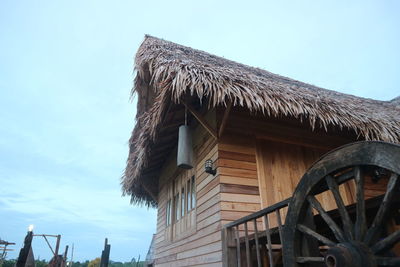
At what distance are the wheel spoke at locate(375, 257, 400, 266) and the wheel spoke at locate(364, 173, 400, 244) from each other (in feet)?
0.33

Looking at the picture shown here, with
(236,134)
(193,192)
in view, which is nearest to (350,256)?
(236,134)

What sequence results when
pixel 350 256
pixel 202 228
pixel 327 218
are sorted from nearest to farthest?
pixel 350 256 < pixel 327 218 < pixel 202 228

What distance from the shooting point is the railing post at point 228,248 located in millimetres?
3234

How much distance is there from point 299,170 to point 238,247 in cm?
185

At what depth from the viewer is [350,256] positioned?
5.46 ft

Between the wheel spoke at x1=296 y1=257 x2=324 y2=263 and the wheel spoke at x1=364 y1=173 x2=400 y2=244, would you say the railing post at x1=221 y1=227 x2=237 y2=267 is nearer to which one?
the wheel spoke at x1=296 y1=257 x2=324 y2=263

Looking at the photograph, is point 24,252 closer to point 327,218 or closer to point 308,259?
point 308,259

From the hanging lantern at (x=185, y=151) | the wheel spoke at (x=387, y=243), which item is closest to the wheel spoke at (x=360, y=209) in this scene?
the wheel spoke at (x=387, y=243)

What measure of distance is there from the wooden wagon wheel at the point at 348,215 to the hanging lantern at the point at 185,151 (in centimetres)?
181

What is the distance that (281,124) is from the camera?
458cm

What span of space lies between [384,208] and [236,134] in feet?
8.74

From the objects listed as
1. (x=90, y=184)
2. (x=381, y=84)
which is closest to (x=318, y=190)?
(x=90, y=184)

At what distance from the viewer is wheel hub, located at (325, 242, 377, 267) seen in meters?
1.62

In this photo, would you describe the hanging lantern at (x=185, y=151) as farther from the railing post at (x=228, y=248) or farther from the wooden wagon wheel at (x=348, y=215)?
the wooden wagon wheel at (x=348, y=215)
